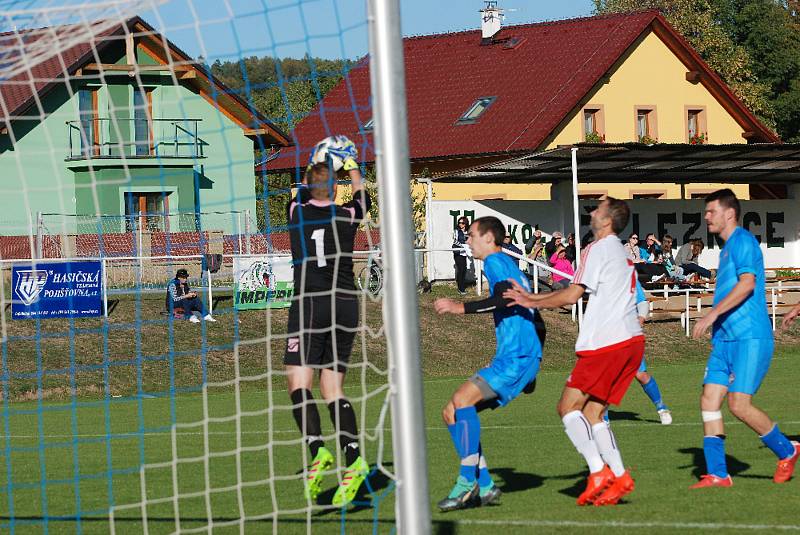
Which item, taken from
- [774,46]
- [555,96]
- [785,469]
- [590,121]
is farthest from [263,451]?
[774,46]

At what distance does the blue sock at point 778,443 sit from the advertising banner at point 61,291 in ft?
48.5

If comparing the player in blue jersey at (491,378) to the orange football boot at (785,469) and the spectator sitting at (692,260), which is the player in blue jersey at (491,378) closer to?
the orange football boot at (785,469)

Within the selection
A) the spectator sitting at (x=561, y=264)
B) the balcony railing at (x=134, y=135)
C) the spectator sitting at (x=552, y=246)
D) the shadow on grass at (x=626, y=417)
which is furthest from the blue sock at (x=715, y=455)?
the balcony railing at (x=134, y=135)

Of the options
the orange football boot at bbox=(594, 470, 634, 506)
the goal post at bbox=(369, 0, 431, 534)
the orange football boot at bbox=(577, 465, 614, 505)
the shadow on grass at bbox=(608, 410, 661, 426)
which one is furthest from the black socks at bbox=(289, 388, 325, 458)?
the shadow on grass at bbox=(608, 410, 661, 426)

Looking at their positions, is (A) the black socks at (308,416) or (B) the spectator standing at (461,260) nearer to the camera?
(A) the black socks at (308,416)

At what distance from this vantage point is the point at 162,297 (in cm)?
2411

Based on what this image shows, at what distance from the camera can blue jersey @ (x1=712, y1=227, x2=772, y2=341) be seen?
28.0 ft

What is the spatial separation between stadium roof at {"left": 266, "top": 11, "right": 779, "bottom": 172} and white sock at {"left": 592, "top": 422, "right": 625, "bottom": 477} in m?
30.3

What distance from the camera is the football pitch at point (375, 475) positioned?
7.60 metres

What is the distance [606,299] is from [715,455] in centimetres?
139

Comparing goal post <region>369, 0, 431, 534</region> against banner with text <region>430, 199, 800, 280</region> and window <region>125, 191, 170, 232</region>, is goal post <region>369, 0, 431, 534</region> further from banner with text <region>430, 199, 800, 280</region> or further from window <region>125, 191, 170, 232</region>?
banner with text <region>430, 199, 800, 280</region>

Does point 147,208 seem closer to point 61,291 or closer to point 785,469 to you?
point 61,291

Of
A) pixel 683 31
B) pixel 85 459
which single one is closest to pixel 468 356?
pixel 85 459

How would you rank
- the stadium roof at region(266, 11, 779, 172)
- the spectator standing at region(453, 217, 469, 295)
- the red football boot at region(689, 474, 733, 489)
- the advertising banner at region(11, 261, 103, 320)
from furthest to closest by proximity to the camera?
the stadium roof at region(266, 11, 779, 172) → the spectator standing at region(453, 217, 469, 295) → the advertising banner at region(11, 261, 103, 320) → the red football boot at region(689, 474, 733, 489)
